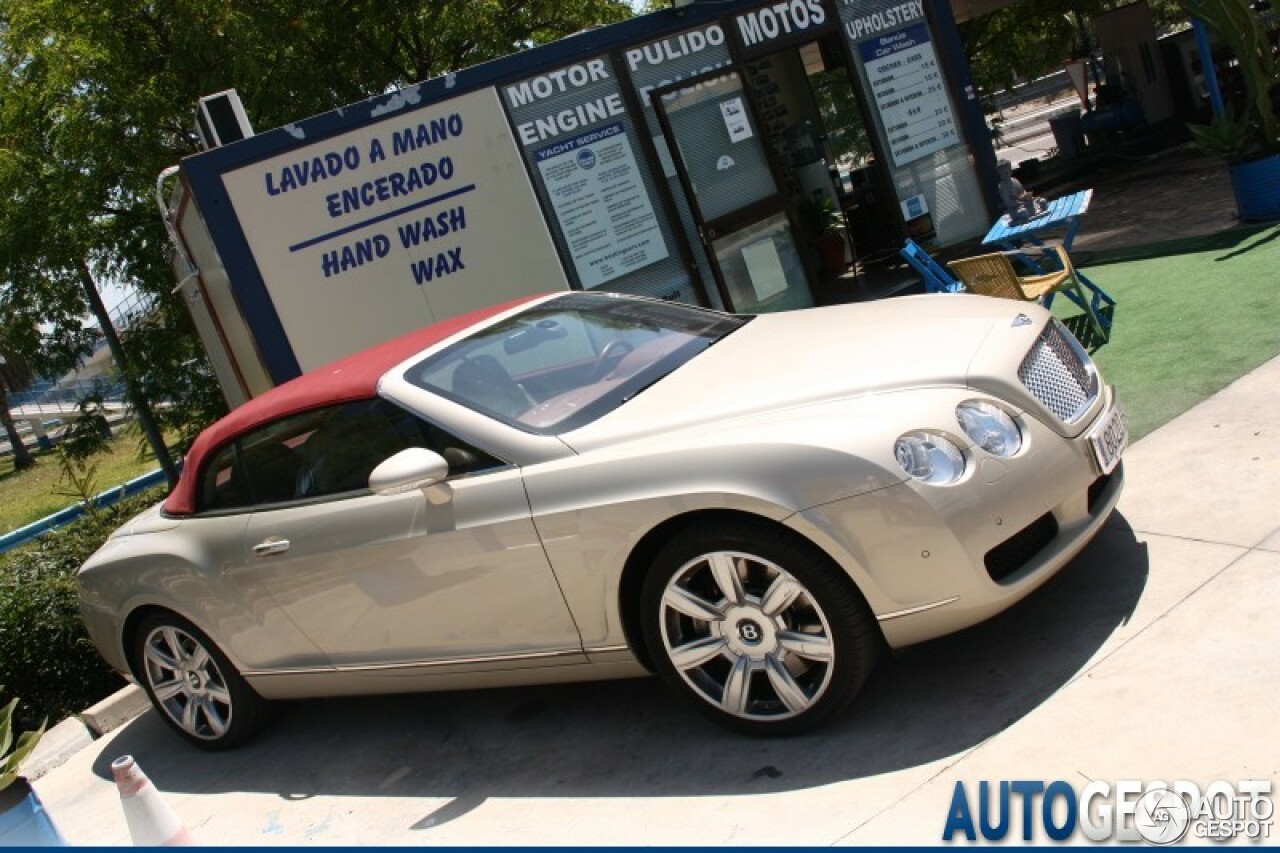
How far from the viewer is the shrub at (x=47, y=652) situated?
274 inches

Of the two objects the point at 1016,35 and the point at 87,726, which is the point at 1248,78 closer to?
the point at 87,726

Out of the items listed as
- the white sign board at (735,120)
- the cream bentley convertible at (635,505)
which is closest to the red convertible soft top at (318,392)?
the cream bentley convertible at (635,505)

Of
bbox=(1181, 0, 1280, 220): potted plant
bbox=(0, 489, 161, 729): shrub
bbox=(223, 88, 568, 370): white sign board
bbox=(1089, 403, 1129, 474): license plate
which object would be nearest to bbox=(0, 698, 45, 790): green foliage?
bbox=(0, 489, 161, 729): shrub

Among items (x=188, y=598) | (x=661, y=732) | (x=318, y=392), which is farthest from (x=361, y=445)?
(x=661, y=732)

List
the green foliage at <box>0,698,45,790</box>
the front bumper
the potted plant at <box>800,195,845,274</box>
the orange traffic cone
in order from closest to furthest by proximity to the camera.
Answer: the green foliage at <box>0,698,45,790</box>
the orange traffic cone
the front bumper
the potted plant at <box>800,195,845,274</box>

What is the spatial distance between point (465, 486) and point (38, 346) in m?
11.0

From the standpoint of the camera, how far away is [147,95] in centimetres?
1199

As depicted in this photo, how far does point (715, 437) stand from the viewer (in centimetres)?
410

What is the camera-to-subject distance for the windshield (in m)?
4.68

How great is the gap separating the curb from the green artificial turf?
505 centimetres

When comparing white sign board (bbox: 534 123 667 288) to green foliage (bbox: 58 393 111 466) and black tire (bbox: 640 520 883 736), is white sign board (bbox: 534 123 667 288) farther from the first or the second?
green foliage (bbox: 58 393 111 466)

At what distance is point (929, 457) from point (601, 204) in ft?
19.7

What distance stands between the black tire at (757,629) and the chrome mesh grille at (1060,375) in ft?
3.31

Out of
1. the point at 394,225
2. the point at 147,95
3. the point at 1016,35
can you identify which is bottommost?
the point at 1016,35
